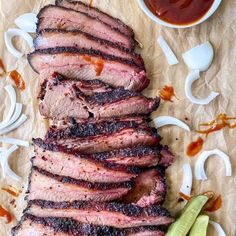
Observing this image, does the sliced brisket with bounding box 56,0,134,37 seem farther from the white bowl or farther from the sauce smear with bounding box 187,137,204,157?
the sauce smear with bounding box 187,137,204,157

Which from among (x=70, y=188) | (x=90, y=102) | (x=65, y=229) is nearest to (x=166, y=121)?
(x=90, y=102)

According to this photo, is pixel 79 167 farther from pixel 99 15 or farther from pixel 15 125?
pixel 99 15

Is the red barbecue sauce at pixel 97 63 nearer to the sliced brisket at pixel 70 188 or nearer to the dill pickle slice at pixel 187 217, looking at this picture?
the sliced brisket at pixel 70 188

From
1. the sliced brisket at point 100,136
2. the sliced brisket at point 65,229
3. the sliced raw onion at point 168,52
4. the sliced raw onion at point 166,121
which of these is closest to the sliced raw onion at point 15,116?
the sliced brisket at point 100,136

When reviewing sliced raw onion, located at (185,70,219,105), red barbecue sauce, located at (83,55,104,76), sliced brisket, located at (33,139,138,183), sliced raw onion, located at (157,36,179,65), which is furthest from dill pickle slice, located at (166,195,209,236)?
red barbecue sauce, located at (83,55,104,76)

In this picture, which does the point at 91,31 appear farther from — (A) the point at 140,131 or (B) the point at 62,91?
(A) the point at 140,131

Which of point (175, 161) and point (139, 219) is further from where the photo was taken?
point (175, 161)

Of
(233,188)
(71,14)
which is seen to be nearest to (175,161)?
(233,188)
